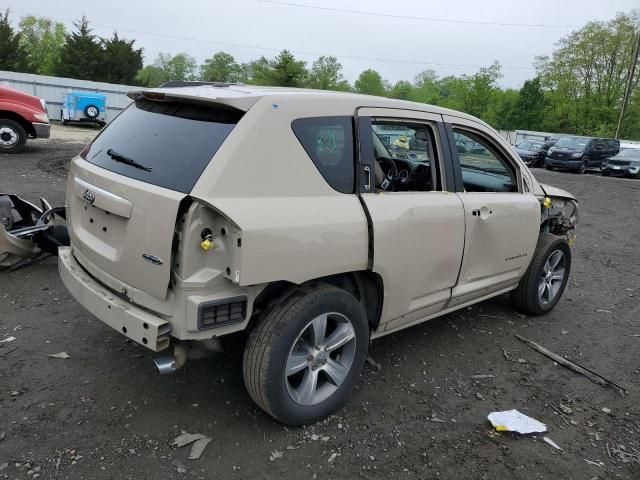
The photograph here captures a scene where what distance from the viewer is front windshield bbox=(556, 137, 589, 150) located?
24.7 m

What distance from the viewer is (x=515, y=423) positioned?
10.4 ft

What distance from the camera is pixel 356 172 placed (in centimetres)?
307

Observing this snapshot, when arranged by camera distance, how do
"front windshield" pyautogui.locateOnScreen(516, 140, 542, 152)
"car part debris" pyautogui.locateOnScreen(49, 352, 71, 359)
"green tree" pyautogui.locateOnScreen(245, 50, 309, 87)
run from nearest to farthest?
"car part debris" pyautogui.locateOnScreen(49, 352, 71, 359), "front windshield" pyautogui.locateOnScreen(516, 140, 542, 152), "green tree" pyautogui.locateOnScreen(245, 50, 309, 87)

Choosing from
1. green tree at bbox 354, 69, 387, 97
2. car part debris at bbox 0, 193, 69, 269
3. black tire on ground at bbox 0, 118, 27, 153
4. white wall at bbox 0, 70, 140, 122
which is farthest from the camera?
green tree at bbox 354, 69, 387, 97

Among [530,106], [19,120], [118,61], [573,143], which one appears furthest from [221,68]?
[19,120]

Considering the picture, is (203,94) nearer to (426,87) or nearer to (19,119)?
(19,119)

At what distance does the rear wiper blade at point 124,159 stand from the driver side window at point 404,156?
145 centimetres

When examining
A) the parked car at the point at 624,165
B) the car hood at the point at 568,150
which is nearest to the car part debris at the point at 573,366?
the car hood at the point at 568,150

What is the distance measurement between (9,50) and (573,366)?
4683cm

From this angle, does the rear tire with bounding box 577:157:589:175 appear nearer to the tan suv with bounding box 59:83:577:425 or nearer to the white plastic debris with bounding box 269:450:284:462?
the tan suv with bounding box 59:83:577:425

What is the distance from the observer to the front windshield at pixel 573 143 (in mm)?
24719

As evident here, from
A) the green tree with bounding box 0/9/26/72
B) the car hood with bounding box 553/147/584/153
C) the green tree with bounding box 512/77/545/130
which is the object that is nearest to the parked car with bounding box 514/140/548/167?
the car hood with bounding box 553/147/584/153

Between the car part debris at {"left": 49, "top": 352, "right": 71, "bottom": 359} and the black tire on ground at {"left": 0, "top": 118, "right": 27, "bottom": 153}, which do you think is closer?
the car part debris at {"left": 49, "top": 352, "right": 71, "bottom": 359}

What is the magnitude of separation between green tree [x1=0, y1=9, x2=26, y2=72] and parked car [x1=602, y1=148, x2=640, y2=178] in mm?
41349
